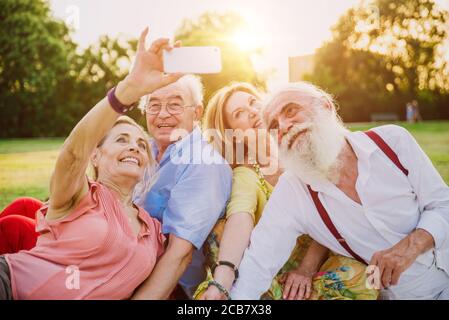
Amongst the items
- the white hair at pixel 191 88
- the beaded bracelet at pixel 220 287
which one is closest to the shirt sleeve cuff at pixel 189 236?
the beaded bracelet at pixel 220 287

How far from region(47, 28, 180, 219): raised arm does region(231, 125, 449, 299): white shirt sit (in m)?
0.86

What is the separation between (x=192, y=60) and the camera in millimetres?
1915

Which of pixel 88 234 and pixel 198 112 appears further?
pixel 198 112

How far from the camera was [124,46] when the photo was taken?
2059cm

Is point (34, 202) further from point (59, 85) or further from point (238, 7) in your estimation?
point (59, 85)

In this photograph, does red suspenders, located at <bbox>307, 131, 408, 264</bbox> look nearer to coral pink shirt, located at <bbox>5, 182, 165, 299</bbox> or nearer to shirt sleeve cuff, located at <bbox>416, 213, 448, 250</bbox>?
shirt sleeve cuff, located at <bbox>416, 213, 448, 250</bbox>

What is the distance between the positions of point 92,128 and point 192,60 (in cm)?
52

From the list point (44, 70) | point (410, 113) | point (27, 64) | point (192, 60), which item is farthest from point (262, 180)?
point (410, 113)

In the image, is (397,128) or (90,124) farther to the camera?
(397,128)

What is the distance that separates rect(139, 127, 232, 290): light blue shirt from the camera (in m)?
2.22

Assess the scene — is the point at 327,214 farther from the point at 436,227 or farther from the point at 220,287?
the point at 220,287

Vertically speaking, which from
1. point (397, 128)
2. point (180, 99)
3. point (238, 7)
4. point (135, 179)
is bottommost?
point (135, 179)

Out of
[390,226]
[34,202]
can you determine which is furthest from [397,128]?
[34,202]

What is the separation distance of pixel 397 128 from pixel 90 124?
146 cm
